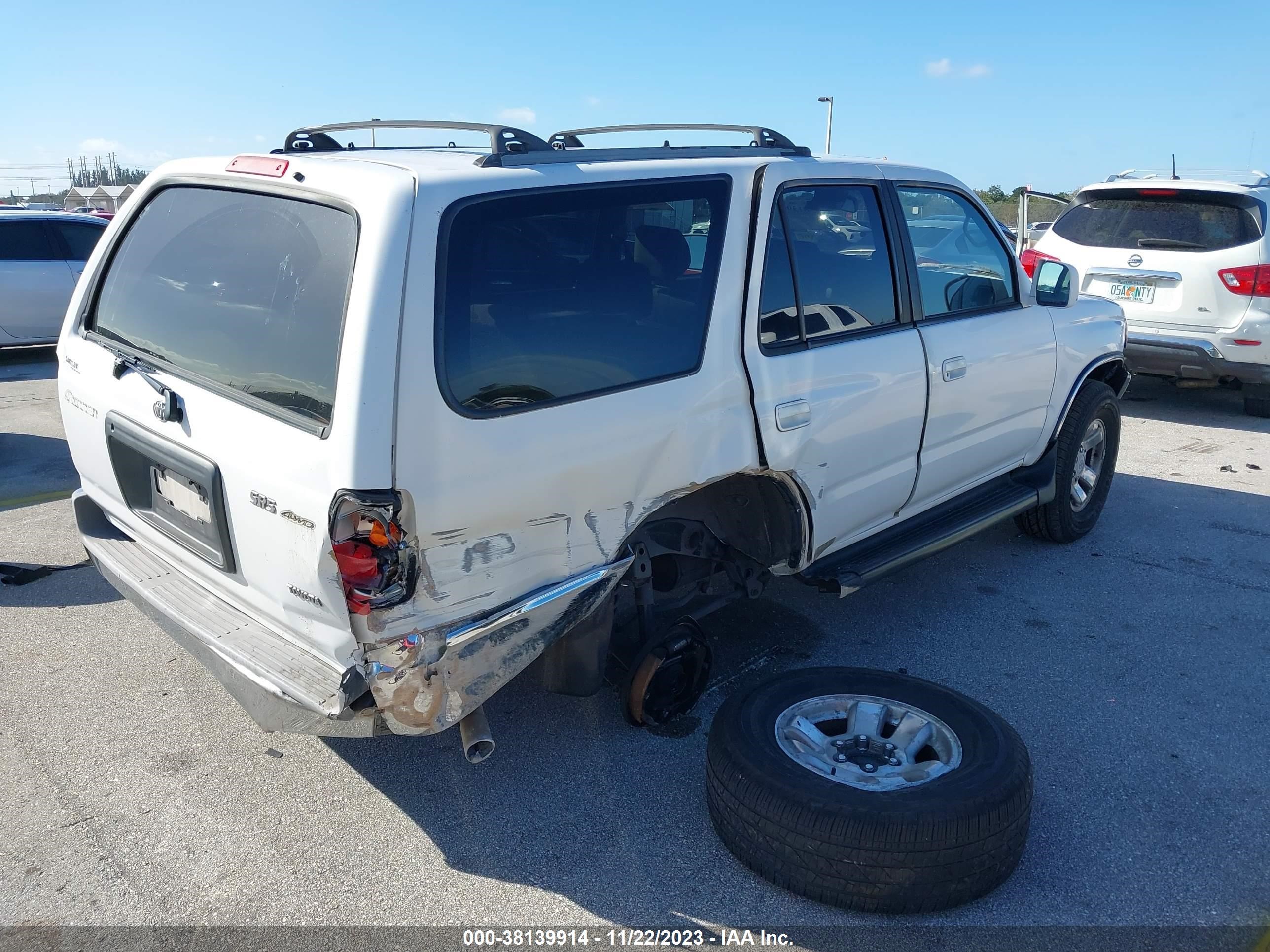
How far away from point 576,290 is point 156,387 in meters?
1.29

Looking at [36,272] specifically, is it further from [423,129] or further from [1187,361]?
[1187,361]

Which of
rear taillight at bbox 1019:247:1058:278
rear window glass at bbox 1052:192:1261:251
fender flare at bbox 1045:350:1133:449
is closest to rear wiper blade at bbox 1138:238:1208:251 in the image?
rear window glass at bbox 1052:192:1261:251

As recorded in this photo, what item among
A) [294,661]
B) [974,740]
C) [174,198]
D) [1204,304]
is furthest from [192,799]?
[1204,304]

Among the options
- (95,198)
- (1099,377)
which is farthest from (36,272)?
(95,198)

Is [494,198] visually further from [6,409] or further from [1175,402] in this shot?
[1175,402]

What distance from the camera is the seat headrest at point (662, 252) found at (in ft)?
9.95

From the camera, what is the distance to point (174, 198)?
3.33m

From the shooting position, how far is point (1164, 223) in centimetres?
789

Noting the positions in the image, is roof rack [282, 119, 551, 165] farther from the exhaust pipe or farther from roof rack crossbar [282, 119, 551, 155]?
the exhaust pipe

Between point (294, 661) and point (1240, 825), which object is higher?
point (294, 661)

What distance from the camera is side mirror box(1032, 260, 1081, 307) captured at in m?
4.77

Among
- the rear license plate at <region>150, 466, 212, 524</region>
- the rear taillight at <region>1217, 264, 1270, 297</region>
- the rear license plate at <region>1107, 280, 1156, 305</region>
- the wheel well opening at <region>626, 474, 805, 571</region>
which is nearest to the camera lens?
the rear license plate at <region>150, 466, 212, 524</region>

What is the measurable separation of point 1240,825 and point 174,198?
3.94 m

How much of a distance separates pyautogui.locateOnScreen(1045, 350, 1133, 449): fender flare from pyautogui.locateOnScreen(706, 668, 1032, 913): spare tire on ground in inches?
94.5
